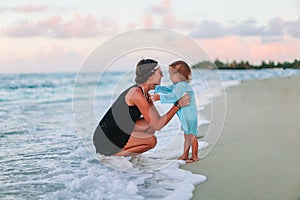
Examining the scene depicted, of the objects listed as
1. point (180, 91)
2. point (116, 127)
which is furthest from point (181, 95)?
point (116, 127)

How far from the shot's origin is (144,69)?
2.34 meters

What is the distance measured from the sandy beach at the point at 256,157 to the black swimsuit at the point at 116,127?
14.6 inches

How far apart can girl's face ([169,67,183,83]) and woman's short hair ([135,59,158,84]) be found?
0.10 metres

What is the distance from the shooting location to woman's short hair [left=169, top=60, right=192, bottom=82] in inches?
88.2

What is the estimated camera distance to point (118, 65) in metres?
2.44

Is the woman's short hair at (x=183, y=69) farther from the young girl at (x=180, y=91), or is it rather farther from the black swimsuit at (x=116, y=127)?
the black swimsuit at (x=116, y=127)

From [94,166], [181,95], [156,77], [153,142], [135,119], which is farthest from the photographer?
[94,166]

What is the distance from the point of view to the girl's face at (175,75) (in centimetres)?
224

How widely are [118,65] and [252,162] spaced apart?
0.92 meters

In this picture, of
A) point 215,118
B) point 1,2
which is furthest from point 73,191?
point 1,2

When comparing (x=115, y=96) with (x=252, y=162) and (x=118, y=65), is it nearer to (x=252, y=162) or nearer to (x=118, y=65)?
(x=118, y=65)

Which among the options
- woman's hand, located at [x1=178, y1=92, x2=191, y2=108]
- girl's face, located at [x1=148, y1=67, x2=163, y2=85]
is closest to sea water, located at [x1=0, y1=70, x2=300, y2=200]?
girl's face, located at [x1=148, y1=67, x2=163, y2=85]

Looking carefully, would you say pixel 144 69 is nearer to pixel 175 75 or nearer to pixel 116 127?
pixel 175 75

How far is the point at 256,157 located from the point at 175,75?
80cm
